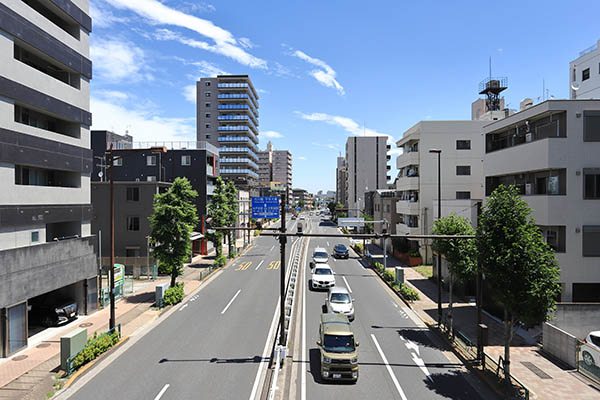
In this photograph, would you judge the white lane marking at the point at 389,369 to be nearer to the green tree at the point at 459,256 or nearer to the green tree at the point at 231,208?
the green tree at the point at 459,256

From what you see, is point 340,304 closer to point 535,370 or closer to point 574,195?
point 535,370

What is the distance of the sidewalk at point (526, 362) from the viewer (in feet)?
44.9

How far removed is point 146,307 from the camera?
25.0 meters

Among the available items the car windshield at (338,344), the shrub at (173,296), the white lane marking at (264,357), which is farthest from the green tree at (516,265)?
the shrub at (173,296)

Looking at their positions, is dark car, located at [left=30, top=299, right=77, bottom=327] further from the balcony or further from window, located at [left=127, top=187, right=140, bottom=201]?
the balcony

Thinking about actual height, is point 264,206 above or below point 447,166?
below

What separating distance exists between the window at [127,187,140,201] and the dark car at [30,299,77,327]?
16.0m

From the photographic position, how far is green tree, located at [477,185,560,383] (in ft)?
45.0

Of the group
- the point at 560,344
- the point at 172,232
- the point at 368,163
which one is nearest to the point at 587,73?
the point at 560,344

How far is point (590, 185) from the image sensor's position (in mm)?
20312

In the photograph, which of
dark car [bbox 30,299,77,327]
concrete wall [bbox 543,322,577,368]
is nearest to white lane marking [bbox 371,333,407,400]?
concrete wall [bbox 543,322,577,368]

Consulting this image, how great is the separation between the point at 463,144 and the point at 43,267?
42703 mm

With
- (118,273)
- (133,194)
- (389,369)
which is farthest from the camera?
(133,194)

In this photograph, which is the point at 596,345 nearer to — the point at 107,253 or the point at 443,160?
the point at 443,160
